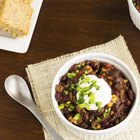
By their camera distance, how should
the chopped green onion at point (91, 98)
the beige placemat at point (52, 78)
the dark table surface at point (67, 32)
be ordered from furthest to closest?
the dark table surface at point (67, 32) → the beige placemat at point (52, 78) → the chopped green onion at point (91, 98)

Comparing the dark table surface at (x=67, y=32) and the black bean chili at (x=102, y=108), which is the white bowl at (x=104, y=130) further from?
the dark table surface at (x=67, y=32)

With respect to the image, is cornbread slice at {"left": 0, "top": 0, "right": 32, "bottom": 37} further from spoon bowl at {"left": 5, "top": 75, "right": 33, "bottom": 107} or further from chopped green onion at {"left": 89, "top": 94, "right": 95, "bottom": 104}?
chopped green onion at {"left": 89, "top": 94, "right": 95, "bottom": 104}

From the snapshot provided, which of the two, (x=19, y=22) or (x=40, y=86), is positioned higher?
(x=19, y=22)

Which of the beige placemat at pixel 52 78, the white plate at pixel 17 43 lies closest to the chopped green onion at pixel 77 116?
the beige placemat at pixel 52 78

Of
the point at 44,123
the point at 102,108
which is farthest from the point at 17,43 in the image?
the point at 102,108

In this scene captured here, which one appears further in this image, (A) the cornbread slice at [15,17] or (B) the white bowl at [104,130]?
(A) the cornbread slice at [15,17]

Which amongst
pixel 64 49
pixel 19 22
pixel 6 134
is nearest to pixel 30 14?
pixel 19 22

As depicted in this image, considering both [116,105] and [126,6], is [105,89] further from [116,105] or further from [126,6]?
[126,6]

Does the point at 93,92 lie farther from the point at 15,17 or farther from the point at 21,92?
the point at 15,17
